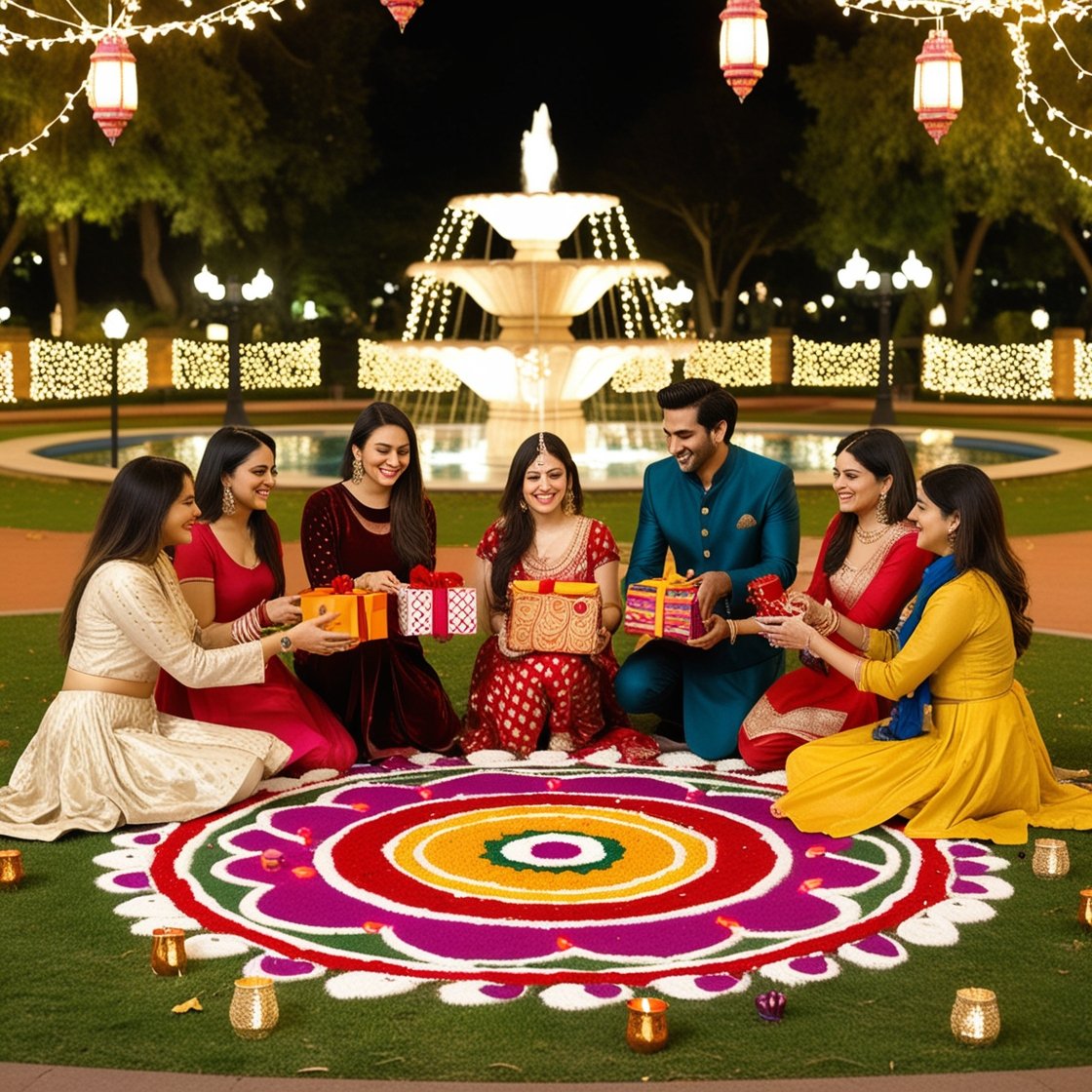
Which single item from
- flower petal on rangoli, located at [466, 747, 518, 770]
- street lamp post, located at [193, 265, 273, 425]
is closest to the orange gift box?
flower petal on rangoli, located at [466, 747, 518, 770]

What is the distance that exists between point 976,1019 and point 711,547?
3.50 metres

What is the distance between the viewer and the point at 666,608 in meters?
7.15

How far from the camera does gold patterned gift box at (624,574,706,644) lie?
712 cm

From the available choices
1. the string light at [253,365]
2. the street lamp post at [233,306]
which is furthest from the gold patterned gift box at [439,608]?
the string light at [253,365]

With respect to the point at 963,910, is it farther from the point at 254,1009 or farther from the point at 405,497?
the point at 405,497

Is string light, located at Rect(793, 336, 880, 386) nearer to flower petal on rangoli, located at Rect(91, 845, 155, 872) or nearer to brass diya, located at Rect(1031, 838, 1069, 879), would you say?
brass diya, located at Rect(1031, 838, 1069, 879)

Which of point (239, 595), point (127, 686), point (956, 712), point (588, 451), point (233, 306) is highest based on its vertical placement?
point (233, 306)

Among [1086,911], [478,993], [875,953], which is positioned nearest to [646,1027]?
[478,993]

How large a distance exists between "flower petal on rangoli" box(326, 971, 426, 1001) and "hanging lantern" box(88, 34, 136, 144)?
1043 centimetres

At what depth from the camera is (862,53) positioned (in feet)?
113

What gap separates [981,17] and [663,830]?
25.8 meters

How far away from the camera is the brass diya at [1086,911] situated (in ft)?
17.4

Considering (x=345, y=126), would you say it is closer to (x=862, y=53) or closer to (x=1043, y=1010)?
(x=862, y=53)

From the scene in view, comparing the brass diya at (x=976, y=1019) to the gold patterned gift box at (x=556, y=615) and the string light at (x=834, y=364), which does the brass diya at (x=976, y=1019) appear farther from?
the string light at (x=834, y=364)
